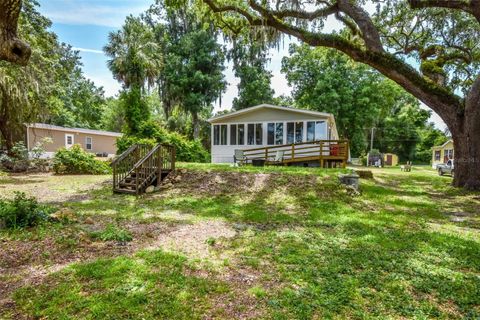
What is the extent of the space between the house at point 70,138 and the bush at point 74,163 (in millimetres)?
7104

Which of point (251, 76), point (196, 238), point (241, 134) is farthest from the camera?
point (251, 76)

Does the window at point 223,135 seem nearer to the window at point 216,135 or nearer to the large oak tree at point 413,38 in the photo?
the window at point 216,135

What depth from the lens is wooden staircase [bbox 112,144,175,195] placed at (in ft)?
28.0

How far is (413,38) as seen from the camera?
13.6 meters

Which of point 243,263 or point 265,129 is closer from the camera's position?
point 243,263

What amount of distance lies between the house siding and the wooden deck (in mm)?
13700

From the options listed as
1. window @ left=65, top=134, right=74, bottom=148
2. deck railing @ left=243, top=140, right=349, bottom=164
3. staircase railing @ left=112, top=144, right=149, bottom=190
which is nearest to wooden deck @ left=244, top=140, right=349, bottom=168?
deck railing @ left=243, top=140, right=349, bottom=164

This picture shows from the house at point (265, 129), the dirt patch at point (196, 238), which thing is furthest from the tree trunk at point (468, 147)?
the dirt patch at point (196, 238)

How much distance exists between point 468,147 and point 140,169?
10924mm

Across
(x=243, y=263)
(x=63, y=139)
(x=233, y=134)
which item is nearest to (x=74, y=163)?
(x=233, y=134)

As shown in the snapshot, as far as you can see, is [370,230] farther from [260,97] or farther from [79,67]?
[79,67]

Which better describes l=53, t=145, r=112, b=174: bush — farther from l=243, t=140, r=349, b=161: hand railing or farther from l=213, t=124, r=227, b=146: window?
l=243, t=140, r=349, b=161: hand railing

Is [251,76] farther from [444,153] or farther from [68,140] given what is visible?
[444,153]

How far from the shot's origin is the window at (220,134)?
17.8 meters
